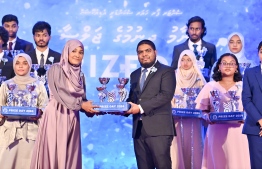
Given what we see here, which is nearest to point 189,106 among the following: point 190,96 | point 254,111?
point 190,96

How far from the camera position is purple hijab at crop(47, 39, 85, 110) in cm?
575

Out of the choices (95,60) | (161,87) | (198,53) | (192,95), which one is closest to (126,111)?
(161,87)

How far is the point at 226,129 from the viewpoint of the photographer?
6.52 metres

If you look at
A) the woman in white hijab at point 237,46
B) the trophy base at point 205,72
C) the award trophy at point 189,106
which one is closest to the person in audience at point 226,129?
the award trophy at point 189,106

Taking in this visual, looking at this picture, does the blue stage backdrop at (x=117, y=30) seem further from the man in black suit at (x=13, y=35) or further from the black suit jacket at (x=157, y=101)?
the black suit jacket at (x=157, y=101)

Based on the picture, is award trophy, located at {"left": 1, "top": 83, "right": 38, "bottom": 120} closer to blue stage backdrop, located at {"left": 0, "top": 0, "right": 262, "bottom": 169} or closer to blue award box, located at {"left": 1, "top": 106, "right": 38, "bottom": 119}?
blue award box, located at {"left": 1, "top": 106, "right": 38, "bottom": 119}

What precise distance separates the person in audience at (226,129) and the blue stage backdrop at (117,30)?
79.2 inches

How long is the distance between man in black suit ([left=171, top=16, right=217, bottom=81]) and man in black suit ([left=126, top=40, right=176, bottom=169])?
5.61ft

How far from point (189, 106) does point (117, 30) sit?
2261 millimetres

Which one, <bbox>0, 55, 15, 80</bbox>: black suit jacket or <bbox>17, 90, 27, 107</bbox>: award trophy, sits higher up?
<bbox>0, 55, 15, 80</bbox>: black suit jacket

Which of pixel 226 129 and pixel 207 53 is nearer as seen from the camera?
pixel 226 129

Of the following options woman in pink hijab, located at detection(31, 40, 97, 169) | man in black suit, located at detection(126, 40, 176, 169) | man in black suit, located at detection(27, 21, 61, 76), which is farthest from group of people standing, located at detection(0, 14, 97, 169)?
man in black suit, located at detection(27, 21, 61, 76)

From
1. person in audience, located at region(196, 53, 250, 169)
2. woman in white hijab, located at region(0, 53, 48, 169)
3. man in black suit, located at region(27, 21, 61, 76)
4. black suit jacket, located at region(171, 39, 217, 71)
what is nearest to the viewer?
woman in white hijab, located at region(0, 53, 48, 169)

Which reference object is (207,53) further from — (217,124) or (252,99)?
(252,99)
